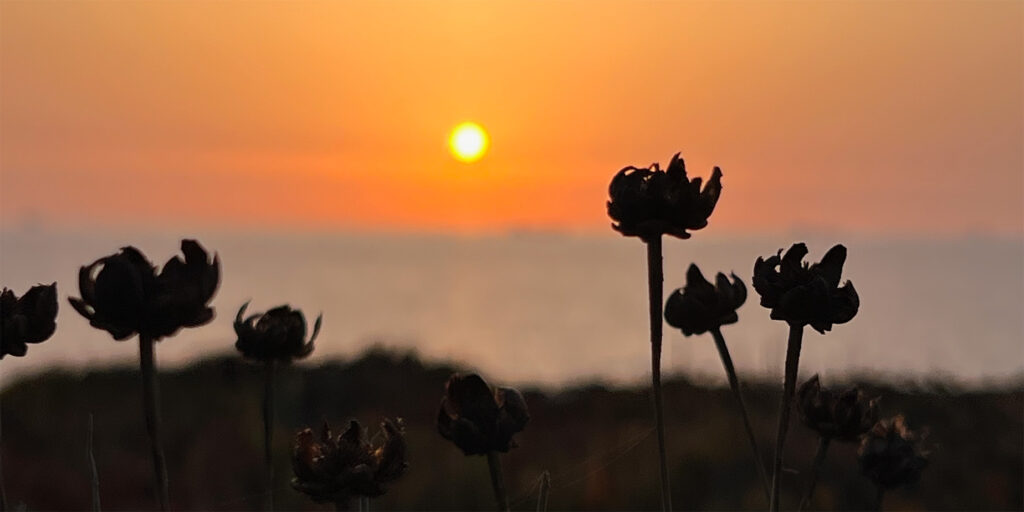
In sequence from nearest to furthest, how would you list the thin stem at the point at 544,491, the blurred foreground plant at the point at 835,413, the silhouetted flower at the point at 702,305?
the thin stem at the point at 544,491 → the blurred foreground plant at the point at 835,413 → the silhouetted flower at the point at 702,305

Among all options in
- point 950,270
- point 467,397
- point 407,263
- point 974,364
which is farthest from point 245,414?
point 407,263

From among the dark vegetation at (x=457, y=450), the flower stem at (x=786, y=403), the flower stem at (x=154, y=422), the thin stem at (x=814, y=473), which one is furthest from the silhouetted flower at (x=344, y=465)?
the dark vegetation at (x=457, y=450)

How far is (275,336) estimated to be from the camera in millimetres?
2035

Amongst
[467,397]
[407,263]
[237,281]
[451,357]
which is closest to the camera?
[467,397]

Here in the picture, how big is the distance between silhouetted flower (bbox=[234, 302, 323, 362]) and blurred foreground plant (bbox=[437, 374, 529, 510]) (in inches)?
16.7

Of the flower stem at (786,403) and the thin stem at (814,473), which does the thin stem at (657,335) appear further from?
the thin stem at (814,473)

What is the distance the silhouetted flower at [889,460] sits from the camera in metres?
2.05

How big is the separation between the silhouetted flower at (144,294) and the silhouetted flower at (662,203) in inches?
23.7

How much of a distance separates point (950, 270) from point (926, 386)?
88.0ft

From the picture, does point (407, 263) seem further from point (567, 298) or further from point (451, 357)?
point (451, 357)

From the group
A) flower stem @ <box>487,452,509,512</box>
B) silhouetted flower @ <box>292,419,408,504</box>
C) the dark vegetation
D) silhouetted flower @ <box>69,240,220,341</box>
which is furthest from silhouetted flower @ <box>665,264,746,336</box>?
the dark vegetation

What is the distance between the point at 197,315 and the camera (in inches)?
53.4

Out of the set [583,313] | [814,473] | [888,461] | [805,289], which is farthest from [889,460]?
[583,313]

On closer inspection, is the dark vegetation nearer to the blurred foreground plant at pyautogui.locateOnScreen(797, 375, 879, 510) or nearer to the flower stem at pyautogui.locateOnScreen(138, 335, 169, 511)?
the blurred foreground plant at pyautogui.locateOnScreen(797, 375, 879, 510)
